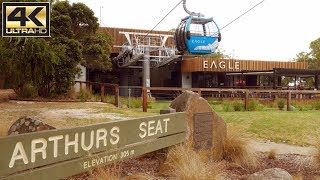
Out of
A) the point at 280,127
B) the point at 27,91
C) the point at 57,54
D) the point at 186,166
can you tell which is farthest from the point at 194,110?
the point at 27,91

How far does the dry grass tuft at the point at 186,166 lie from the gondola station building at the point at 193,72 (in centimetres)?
2702

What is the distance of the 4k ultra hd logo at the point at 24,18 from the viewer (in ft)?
27.7

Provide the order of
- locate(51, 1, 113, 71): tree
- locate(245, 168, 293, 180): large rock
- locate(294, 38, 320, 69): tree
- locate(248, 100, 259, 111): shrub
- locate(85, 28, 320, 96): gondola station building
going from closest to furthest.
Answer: locate(245, 168, 293, 180): large rock, locate(248, 100, 259, 111): shrub, locate(51, 1, 113, 71): tree, locate(85, 28, 320, 96): gondola station building, locate(294, 38, 320, 69): tree

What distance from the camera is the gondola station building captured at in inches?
1367

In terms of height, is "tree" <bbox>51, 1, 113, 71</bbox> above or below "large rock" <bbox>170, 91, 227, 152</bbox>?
above

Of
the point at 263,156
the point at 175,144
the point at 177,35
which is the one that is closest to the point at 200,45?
the point at 177,35

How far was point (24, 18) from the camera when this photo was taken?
866 centimetres

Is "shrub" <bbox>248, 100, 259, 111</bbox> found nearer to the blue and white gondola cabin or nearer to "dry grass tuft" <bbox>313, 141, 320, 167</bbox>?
the blue and white gondola cabin

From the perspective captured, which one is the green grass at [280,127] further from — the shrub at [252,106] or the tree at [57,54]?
the tree at [57,54]

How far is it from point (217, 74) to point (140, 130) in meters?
34.3

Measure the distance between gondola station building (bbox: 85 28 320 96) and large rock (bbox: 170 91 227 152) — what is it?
25619 mm

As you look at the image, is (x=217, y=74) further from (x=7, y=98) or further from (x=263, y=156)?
(x=263, y=156)

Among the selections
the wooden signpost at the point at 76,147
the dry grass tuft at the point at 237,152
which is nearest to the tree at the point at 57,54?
the dry grass tuft at the point at 237,152

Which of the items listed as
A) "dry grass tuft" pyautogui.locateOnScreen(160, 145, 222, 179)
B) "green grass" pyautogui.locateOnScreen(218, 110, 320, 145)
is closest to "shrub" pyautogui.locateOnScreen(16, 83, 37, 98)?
"green grass" pyautogui.locateOnScreen(218, 110, 320, 145)
